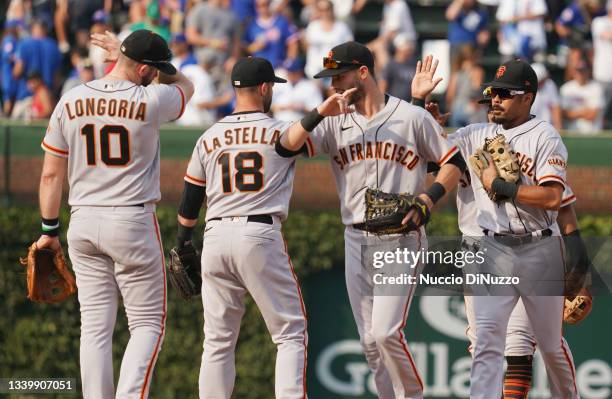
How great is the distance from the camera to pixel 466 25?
13.8 metres

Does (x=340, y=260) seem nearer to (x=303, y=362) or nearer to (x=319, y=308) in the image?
→ (x=319, y=308)

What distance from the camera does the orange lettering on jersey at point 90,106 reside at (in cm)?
Result: 682

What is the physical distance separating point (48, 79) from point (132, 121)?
23.1 ft

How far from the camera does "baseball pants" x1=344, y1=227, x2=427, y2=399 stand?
264 inches

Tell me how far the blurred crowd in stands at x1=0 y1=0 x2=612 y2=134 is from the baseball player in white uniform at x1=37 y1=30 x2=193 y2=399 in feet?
18.0

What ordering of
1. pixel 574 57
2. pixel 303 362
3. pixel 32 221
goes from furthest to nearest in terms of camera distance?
pixel 574 57, pixel 32 221, pixel 303 362

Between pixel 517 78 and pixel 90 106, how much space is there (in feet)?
8.15

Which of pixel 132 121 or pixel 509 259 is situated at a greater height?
pixel 132 121

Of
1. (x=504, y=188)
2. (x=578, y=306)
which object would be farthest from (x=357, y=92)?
(x=578, y=306)

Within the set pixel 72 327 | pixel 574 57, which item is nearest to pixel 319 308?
pixel 72 327

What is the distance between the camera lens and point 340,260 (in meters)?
10.1

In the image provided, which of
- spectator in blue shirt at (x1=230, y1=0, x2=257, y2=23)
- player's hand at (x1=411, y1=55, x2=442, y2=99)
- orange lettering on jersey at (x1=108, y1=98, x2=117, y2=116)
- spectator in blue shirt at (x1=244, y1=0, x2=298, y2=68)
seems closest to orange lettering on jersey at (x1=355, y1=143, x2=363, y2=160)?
→ player's hand at (x1=411, y1=55, x2=442, y2=99)

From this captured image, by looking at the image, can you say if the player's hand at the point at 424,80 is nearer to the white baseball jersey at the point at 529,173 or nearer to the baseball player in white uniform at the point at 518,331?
the baseball player in white uniform at the point at 518,331

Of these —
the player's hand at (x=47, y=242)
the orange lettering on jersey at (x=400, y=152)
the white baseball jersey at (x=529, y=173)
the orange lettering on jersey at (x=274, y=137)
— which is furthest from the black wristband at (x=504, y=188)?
the player's hand at (x=47, y=242)
